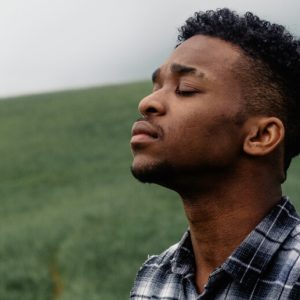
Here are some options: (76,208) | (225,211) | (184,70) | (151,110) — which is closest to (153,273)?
(225,211)

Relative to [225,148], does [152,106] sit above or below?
above

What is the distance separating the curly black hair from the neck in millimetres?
282

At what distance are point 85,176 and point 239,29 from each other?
19830 millimetres

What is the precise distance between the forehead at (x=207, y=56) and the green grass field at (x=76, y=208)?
367 inches

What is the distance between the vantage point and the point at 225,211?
3479 millimetres

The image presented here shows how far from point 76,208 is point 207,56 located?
14.9 metres

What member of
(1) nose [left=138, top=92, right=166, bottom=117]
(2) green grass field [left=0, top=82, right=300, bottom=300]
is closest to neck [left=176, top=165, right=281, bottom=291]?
(1) nose [left=138, top=92, right=166, bottom=117]

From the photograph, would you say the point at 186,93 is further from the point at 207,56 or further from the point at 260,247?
the point at 260,247

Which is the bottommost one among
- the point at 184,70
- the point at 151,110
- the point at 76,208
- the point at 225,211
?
the point at 76,208

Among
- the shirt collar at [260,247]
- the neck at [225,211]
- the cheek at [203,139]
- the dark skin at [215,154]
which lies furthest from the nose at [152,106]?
the shirt collar at [260,247]

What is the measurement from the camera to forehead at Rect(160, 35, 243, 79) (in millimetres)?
3557

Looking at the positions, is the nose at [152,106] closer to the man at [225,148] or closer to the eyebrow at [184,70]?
the man at [225,148]

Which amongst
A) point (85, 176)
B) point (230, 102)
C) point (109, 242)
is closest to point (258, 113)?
point (230, 102)

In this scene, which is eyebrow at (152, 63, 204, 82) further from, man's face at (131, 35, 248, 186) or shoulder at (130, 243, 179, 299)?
shoulder at (130, 243, 179, 299)
